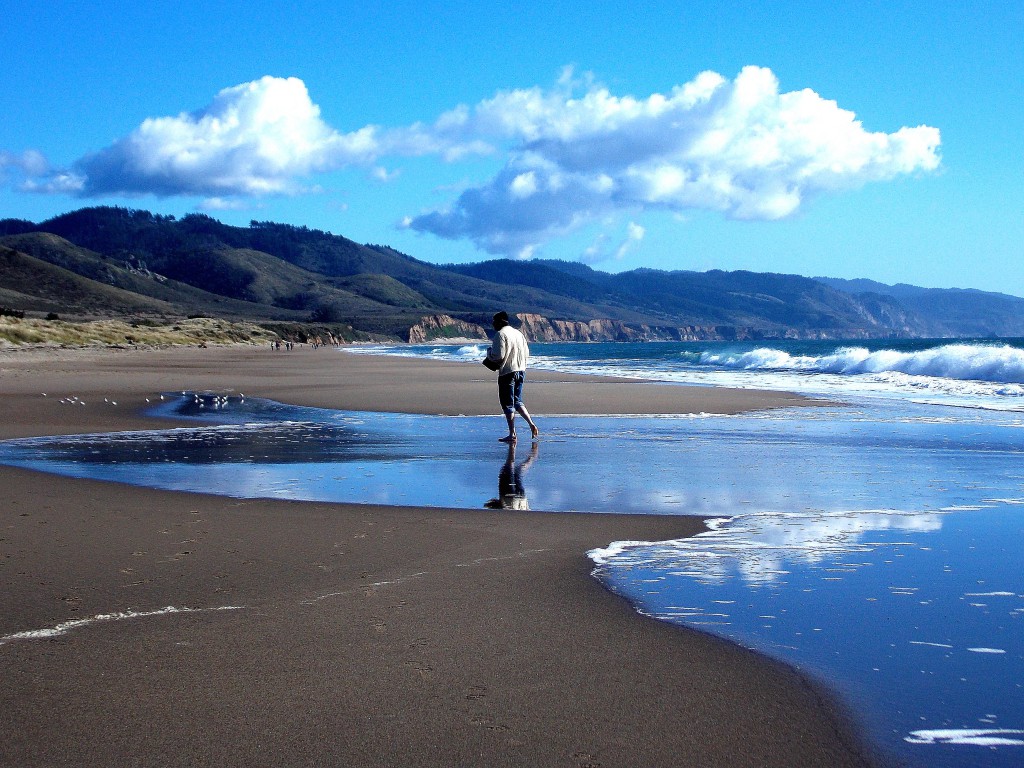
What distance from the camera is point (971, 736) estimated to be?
3.25 m

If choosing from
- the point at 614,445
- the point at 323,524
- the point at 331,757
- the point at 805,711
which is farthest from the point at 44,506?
the point at 614,445

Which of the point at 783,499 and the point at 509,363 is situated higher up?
the point at 509,363

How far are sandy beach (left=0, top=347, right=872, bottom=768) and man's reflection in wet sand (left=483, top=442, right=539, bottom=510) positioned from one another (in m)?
0.81

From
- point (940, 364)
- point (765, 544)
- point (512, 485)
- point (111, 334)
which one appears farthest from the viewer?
point (111, 334)

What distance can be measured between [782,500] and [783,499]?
6cm

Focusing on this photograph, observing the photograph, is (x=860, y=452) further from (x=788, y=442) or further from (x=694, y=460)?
(x=694, y=460)

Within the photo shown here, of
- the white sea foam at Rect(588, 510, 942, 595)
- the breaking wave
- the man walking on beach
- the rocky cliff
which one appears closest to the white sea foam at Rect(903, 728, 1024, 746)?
the white sea foam at Rect(588, 510, 942, 595)

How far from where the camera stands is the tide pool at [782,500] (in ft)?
12.6

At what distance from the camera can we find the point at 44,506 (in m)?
7.55

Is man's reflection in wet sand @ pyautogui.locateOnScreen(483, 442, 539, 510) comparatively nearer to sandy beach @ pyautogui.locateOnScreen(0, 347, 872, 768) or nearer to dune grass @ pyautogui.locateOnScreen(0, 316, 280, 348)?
sandy beach @ pyautogui.locateOnScreen(0, 347, 872, 768)

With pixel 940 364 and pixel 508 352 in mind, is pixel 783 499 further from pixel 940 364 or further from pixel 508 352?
pixel 940 364

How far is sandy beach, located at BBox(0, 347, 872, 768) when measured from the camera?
3129mm

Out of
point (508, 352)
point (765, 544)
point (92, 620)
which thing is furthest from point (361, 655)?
point (508, 352)

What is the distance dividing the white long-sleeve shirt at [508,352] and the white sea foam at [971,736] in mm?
10834
